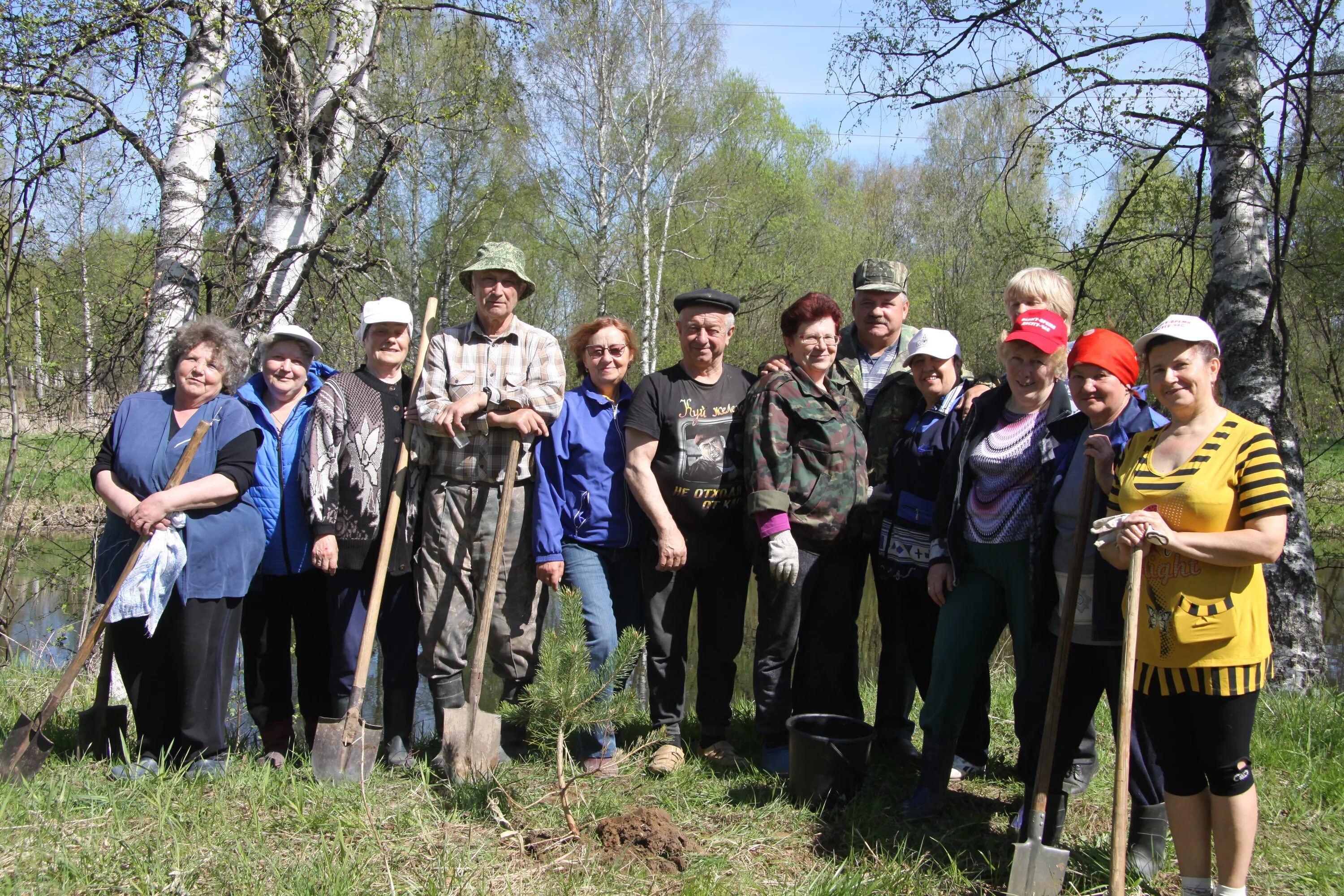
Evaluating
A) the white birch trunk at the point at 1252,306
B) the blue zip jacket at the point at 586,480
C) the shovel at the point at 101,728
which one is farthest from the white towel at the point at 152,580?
the white birch trunk at the point at 1252,306

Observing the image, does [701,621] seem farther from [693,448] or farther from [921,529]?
[921,529]

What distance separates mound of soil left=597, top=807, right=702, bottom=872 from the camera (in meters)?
2.94

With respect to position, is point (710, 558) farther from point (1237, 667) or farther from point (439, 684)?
point (1237, 667)

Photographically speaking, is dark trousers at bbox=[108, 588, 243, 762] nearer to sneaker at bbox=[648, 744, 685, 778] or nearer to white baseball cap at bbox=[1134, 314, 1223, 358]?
sneaker at bbox=[648, 744, 685, 778]

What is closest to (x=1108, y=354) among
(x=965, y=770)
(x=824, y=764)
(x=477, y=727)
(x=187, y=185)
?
(x=824, y=764)

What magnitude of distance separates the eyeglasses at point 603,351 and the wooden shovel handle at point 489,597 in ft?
1.61

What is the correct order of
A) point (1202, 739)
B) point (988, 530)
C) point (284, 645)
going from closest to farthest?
point (1202, 739) → point (988, 530) → point (284, 645)

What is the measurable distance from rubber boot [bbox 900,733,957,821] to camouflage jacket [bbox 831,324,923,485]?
1.08 m

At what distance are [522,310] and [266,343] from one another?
730 inches

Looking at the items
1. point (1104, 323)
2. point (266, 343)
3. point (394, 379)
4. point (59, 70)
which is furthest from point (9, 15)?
point (1104, 323)

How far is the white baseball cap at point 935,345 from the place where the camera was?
11.6 feet

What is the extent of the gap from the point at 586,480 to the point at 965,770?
78.5 inches

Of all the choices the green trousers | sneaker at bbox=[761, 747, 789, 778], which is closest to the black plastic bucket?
sneaker at bbox=[761, 747, 789, 778]

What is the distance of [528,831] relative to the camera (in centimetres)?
306
